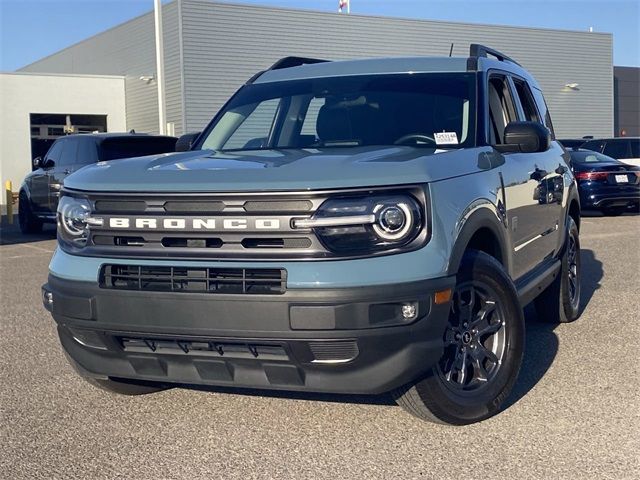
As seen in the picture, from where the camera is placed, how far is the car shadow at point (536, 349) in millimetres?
4914

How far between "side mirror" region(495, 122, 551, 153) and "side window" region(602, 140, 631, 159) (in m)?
17.3

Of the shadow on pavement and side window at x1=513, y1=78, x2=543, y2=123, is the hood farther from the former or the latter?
side window at x1=513, y1=78, x2=543, y2=123

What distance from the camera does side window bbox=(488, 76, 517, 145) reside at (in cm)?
532

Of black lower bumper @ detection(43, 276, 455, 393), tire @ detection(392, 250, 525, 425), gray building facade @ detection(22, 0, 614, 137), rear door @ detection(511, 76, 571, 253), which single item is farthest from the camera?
gray building facade @ detection(22, 0, 614, 137)

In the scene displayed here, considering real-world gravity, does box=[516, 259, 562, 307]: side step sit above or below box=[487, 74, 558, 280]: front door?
below

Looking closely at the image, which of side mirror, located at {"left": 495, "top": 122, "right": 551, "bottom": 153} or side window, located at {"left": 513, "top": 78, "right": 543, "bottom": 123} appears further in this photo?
side window, located at {"left": 513, "top": 78, "right": 543, "bottom": 123}

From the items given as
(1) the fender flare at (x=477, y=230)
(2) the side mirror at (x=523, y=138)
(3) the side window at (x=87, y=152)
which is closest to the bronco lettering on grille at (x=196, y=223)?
(1) the fender flare at (x=477, y=230)

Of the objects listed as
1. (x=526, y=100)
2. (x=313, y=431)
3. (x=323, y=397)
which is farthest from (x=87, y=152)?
(x=313, y=431)

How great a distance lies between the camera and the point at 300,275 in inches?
141

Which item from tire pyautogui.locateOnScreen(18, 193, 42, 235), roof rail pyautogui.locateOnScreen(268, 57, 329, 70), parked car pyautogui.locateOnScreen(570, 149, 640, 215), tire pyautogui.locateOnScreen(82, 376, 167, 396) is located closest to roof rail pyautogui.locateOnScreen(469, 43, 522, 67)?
roof rail pyautogui.locateOnScreen(268, 57, 329, 70)

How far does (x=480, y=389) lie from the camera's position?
13.9 ft

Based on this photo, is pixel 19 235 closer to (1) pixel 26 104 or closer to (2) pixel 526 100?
(2) pixel 526 100

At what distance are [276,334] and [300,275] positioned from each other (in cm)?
27

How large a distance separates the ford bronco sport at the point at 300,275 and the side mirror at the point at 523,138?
18cm
